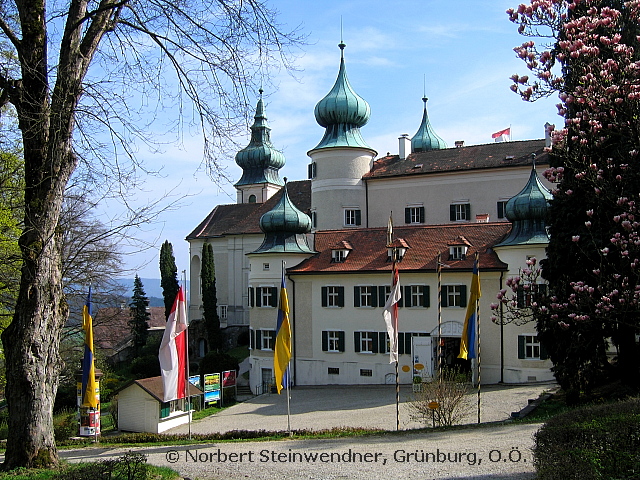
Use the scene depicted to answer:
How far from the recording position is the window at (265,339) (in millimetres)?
32938

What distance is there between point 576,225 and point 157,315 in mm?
64265

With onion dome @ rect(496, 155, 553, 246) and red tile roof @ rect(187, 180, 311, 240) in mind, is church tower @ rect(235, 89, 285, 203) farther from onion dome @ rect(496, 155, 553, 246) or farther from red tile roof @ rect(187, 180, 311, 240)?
onion dome @ rect(496, 155, 553, 246)

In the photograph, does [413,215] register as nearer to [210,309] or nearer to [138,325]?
[210,309]

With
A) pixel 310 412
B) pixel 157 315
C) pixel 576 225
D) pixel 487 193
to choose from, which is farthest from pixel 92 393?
pixel 157 315

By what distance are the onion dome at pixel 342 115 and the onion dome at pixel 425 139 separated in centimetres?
1062

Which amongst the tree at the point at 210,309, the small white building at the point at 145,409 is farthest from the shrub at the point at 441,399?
the tree at the point at 210,309

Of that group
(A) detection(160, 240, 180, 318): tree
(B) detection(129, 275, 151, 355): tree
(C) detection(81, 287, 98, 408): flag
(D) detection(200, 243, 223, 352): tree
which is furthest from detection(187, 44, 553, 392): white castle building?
(B) detection(129, 275, 151, 355): tree

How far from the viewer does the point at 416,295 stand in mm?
29781

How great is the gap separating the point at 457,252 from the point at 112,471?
77.6 ft

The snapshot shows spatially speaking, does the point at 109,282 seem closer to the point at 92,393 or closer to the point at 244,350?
the point at 92,393

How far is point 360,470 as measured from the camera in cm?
1088

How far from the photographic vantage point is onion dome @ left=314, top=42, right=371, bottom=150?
1571 inches

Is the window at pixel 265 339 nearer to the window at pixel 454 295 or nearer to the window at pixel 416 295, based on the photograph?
the window at pixel 416 295

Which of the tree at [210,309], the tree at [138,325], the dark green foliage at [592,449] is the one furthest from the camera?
the tree at [138,325]
